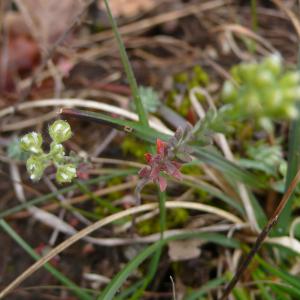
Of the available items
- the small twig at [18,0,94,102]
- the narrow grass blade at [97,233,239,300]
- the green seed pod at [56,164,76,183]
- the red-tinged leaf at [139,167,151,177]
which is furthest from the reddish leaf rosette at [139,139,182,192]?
the small twig at [18,0,94,102]

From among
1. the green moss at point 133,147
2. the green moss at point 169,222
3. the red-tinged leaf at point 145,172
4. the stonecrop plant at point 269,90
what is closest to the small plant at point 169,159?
the red-tinged leaf at point 145,172

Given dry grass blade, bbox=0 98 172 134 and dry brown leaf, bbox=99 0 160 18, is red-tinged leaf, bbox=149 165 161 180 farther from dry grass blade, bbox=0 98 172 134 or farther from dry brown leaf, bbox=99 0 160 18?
dry brown leaf, bbox=99 0 160 18

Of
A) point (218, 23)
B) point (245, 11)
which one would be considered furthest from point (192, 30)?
point (245, 11)

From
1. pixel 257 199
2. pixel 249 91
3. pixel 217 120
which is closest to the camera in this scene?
pixel 249 91

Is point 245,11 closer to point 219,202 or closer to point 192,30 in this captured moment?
point 192,30

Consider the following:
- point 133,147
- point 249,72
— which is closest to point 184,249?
point 133,147

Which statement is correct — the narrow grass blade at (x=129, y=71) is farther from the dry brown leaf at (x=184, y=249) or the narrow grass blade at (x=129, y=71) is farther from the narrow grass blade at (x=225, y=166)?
the dry brown leaf at (x=184, y=249)
